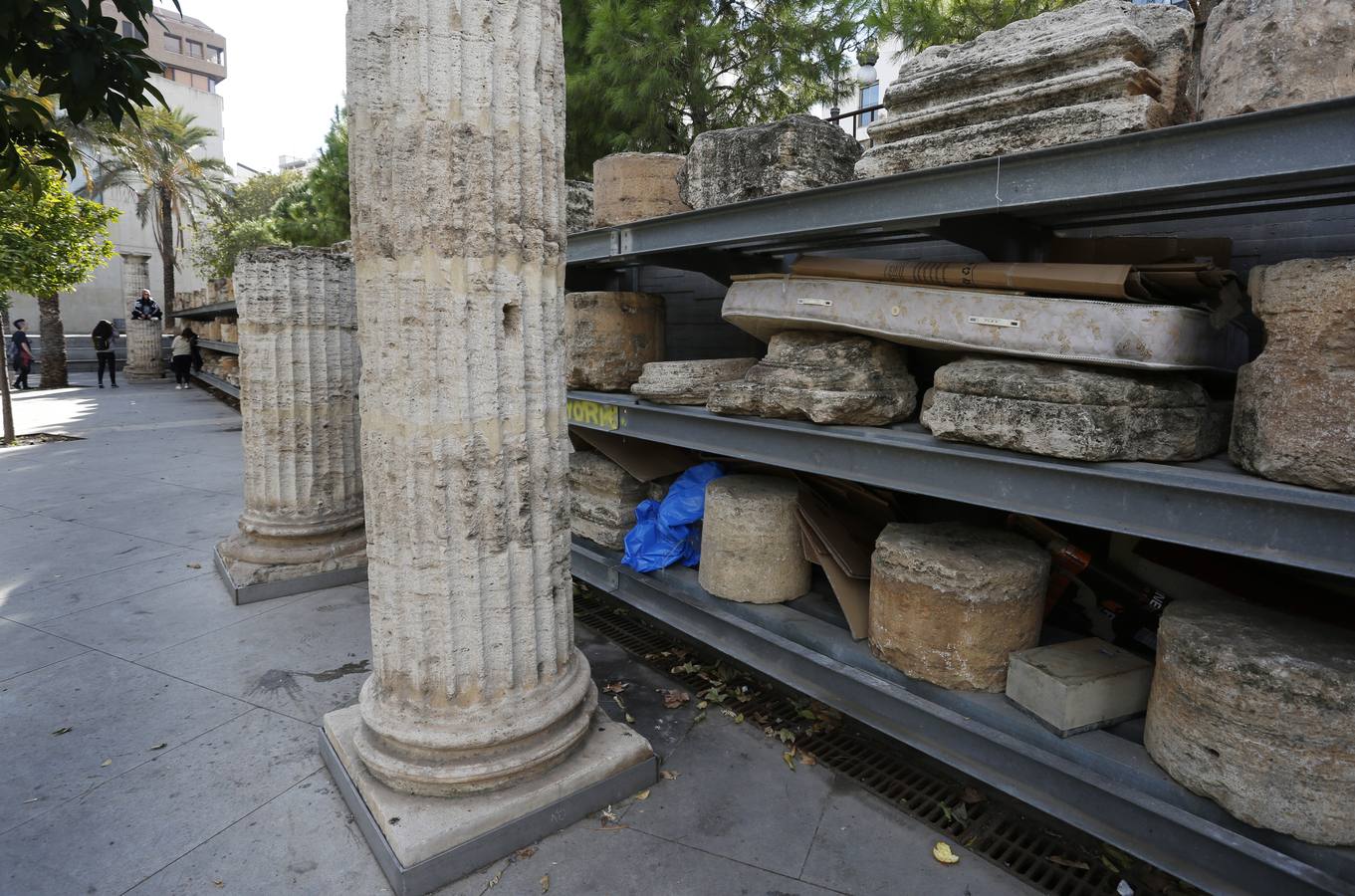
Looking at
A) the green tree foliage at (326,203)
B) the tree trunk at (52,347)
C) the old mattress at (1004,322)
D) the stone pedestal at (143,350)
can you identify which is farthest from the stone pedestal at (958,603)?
the stone pedestal at (143,350)

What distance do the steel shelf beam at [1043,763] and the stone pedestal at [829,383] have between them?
1010 mm

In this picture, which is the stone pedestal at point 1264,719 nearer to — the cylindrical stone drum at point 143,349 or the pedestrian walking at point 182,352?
the pedestrian walking at point 182,352

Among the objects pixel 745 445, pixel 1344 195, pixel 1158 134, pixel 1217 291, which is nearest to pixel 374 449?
pixel 745 445

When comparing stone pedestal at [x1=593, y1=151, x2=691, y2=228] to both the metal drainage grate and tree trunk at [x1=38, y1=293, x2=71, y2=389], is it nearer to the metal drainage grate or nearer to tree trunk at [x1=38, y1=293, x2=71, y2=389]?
the metal drainage grate

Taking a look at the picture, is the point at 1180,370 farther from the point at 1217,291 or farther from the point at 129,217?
the point at 129,217

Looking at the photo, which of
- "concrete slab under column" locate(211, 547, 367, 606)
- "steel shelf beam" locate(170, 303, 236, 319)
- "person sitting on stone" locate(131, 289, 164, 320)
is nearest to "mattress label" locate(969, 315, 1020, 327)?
"concrete slab under column" locate(211, 547, 367, 606)

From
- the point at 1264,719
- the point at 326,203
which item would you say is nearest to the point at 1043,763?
the point at 1264,719

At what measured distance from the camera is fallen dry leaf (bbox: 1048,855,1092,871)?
254cm

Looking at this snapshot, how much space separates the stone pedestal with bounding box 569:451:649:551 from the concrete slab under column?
192 centimetres

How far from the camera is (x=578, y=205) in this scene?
203 inches

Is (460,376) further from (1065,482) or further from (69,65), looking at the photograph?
(1065,482)

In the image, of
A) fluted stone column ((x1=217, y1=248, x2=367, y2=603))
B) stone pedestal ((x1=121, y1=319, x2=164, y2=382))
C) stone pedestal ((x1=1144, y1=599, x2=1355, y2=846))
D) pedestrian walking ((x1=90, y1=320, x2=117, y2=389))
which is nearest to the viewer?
stone pedestal ((x1=1144, y1=599, x2=1355, y2=846))

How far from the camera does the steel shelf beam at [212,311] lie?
15.1 metres

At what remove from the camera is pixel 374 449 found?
2.66 meters
